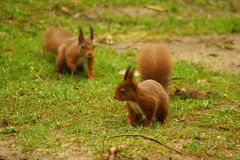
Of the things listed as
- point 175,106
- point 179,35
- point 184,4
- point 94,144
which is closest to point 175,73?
point 175,106

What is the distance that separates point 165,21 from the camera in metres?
12.1

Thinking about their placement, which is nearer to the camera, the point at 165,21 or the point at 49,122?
the point at 49,122

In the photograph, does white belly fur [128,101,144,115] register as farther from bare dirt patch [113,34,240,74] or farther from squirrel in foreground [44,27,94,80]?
bare dirt patch [113,34,240,74]

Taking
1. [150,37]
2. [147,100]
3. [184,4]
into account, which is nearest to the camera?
[147,100]

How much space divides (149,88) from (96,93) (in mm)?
1498

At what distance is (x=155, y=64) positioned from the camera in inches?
271

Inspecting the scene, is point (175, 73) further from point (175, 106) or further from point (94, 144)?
point (94, 144)

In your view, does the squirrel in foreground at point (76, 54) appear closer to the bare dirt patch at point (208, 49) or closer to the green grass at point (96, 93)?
the green grass at point (96, 93)

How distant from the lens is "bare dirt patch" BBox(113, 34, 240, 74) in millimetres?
9875

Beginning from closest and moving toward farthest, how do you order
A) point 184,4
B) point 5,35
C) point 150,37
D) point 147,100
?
point 147,100 < point 5,35 < point 150,37 < point 184,4

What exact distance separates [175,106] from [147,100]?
A: 3.64 feet

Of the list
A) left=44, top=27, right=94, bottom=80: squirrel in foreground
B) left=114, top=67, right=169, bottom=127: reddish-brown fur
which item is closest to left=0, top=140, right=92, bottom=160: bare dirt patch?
left=114, top=67, right=169, bottom=127: reddish-brown fur

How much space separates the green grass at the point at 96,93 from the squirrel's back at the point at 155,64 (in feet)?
1.44

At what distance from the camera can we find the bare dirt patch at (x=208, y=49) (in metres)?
9.88
